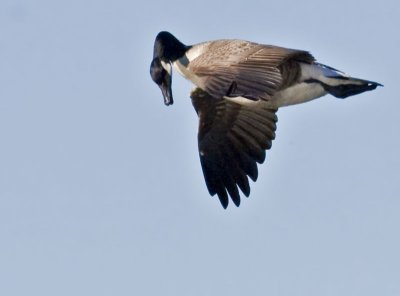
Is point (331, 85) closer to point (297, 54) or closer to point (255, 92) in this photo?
point (297, 54)

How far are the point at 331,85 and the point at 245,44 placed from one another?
1.51 metres

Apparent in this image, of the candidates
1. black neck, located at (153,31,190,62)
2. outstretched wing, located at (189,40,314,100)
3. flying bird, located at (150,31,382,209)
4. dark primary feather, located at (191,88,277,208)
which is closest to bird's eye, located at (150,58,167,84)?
flying bird, located at (150,31,382,209)

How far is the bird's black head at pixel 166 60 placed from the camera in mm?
29516

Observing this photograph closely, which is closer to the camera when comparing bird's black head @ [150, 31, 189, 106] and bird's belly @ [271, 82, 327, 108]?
bird's belly @ [271, 82, 327, 108]

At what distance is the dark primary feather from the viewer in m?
30.2

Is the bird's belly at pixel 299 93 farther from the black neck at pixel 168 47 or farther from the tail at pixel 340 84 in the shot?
the black neck at pixel 168 47

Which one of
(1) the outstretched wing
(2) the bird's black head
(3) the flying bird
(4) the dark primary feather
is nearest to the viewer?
(1) the outstretched wing

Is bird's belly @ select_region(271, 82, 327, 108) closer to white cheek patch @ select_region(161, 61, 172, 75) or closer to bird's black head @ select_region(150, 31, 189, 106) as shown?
bird's black head @ select_region(150, 31, 189, 106)

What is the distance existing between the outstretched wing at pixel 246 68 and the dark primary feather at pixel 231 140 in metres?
1.52

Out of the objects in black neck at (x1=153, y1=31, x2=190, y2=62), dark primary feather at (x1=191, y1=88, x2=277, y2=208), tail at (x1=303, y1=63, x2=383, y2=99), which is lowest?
tail at (x1=303, y1=63, x2=383, y2=99)

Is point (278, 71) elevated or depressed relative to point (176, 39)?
depressed

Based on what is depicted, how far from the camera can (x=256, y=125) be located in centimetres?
3036

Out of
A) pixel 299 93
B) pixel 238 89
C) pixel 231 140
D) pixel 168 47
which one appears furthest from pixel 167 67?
pixel 238 89

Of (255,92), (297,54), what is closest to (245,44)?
(297,54)
